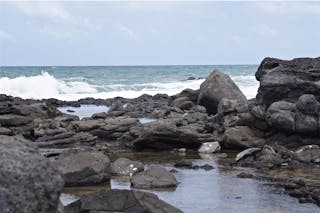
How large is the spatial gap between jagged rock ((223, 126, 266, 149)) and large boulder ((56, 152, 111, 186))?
22.6ft

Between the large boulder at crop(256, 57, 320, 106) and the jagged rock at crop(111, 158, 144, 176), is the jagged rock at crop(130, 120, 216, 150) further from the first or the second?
the jagged rock at crop(111, 158, 144, 176)

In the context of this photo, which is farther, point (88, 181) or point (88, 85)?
point (88, 85)

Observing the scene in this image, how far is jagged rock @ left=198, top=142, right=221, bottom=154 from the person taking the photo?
20.1 m

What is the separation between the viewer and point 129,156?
62.8 ft

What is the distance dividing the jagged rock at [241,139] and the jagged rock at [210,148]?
0.43 meters

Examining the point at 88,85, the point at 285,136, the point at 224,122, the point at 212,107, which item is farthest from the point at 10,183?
the point at 88,85

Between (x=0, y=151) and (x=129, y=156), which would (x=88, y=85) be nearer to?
(x=129, y=156)

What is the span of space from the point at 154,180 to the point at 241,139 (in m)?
7.39

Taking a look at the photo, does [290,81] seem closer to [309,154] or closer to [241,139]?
[241,139]

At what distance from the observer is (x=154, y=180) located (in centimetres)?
1388

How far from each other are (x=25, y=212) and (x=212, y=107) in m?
24.4

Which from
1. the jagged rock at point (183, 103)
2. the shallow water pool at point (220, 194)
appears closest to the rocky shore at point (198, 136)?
the shallow water pool at point (220, 194)

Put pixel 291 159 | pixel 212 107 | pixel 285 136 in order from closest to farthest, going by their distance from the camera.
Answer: pixel 291 159, pixel 285 136, pixel 212 107

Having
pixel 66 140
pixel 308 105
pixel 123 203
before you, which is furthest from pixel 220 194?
pixel 66 140
